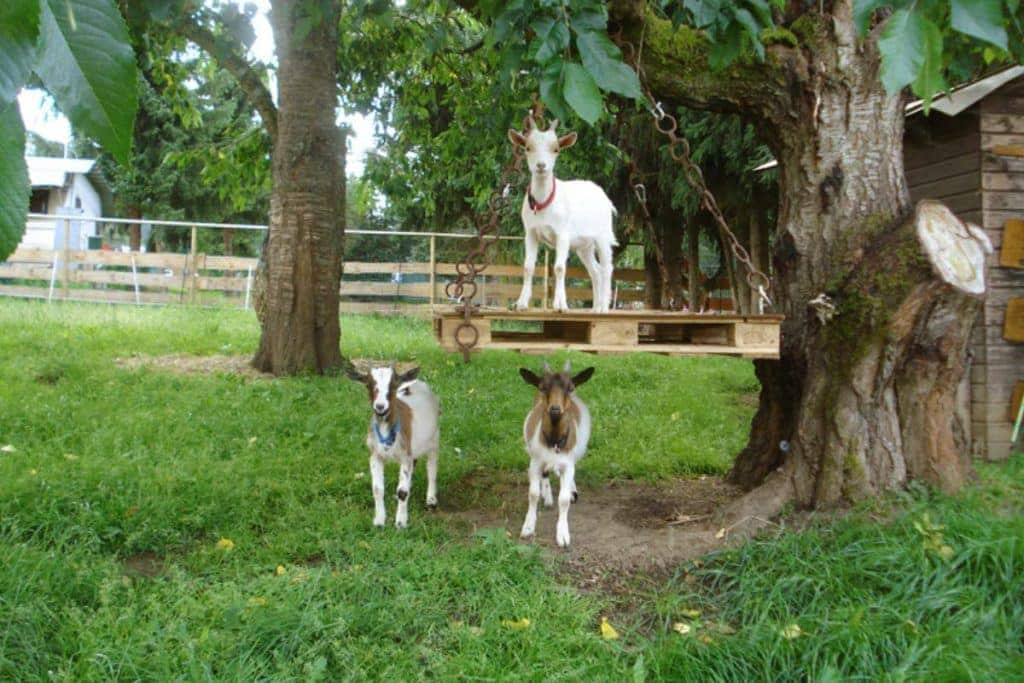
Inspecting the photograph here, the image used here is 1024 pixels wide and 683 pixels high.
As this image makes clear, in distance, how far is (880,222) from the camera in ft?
15.1

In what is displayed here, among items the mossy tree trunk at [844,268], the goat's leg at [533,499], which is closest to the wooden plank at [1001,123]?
the mossy tree trunk at [844,268]

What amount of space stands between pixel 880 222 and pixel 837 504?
1.64m

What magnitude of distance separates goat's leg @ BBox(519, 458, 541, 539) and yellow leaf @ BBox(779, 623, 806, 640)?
1.73 meters

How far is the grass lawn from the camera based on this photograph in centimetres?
339

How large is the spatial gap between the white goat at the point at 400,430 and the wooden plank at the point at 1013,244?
545 centimetres

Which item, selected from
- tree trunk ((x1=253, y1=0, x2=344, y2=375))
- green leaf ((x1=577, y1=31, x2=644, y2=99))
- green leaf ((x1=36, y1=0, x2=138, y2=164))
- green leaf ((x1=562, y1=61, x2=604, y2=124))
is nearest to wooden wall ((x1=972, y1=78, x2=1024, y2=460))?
tree trunk ((x1=253, y1=0, x2=344, y2=375))

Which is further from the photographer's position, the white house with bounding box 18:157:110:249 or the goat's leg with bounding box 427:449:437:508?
the white house with bounding box 18:157:110:249

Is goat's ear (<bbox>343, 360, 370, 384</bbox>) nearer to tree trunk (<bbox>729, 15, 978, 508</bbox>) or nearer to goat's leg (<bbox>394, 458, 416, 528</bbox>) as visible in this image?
goat's leg (<bbox>394, 458, 416, 528</bbox>)

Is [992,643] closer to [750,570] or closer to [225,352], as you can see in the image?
[750,570]

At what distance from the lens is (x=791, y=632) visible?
11.4 feet

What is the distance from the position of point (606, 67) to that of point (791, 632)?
2.70 m

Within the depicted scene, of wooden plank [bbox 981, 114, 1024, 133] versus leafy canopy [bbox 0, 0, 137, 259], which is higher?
wooden plank [bbox 981, 114, 1024, 133]

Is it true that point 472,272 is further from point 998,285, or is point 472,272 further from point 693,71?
point 998,285

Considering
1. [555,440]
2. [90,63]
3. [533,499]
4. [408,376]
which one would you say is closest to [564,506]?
[533,499]
